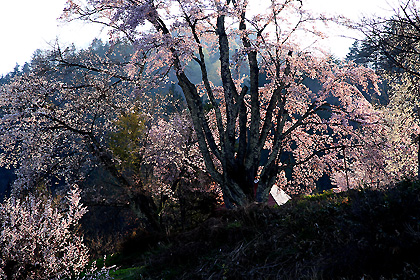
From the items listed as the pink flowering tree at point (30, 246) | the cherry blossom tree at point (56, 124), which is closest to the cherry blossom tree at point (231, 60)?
the cherry blossom tree at point (56, 124)

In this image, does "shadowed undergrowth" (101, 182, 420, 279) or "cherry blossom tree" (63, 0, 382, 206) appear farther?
"cherry blossom tree" (63, 0, 382, 206)

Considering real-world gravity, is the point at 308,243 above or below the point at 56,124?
below

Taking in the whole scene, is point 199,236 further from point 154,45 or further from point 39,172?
point 39,172

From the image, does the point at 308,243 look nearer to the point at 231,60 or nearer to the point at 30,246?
the point at 30,246

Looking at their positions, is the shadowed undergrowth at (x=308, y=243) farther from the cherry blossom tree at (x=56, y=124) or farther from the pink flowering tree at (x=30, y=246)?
the cherry blossom tree at (x=56, y=124)

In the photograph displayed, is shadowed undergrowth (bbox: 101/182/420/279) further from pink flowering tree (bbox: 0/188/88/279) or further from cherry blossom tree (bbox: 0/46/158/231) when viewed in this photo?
cherry blossom tree (bbox: 0/46/158/231)

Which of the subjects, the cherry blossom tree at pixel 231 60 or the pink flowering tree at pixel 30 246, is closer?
the pink flowering tree at pixel 30 246

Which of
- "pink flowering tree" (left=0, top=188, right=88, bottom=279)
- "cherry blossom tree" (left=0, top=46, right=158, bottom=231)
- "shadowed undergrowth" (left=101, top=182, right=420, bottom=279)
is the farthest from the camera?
"cherry blossom tree" (left=0, top=46, right=158, bottom=231)

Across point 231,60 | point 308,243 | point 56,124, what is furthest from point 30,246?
point 56,124

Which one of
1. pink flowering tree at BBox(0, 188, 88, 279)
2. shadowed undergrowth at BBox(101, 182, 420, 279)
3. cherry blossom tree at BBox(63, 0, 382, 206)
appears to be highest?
cherry blossom tree at BBox(63, 0, 382, 206)

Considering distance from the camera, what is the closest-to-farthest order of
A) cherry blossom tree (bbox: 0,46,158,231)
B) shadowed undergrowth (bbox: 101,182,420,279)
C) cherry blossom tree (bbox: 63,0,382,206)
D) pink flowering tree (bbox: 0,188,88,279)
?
1. shadowed undergrowth (bbox: 101,182,420,279)
2. pink flowering tree (bbox: 0,188,88,279)
3. cherry blossom tree (bbox: 63,0,382,206)
4. cherry blossom tree (bbox: 0,46,158,231)

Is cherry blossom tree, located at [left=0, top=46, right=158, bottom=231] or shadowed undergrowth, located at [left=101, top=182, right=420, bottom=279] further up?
cherry blossom tree, located at [left=0, top=46, right=158, bottom=231]

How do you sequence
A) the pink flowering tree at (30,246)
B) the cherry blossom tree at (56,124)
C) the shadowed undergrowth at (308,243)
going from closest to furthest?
the shadowed undergrowth at (308,243) < the pink flowering tree at (30,246) < the cherry blossom tree at (56,124)

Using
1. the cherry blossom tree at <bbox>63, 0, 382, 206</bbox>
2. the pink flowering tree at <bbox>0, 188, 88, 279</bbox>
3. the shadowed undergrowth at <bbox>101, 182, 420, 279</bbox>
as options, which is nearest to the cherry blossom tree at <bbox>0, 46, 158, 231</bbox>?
the cherry blossom tree at <bbox>63, 0, 382, 206</bbox>
